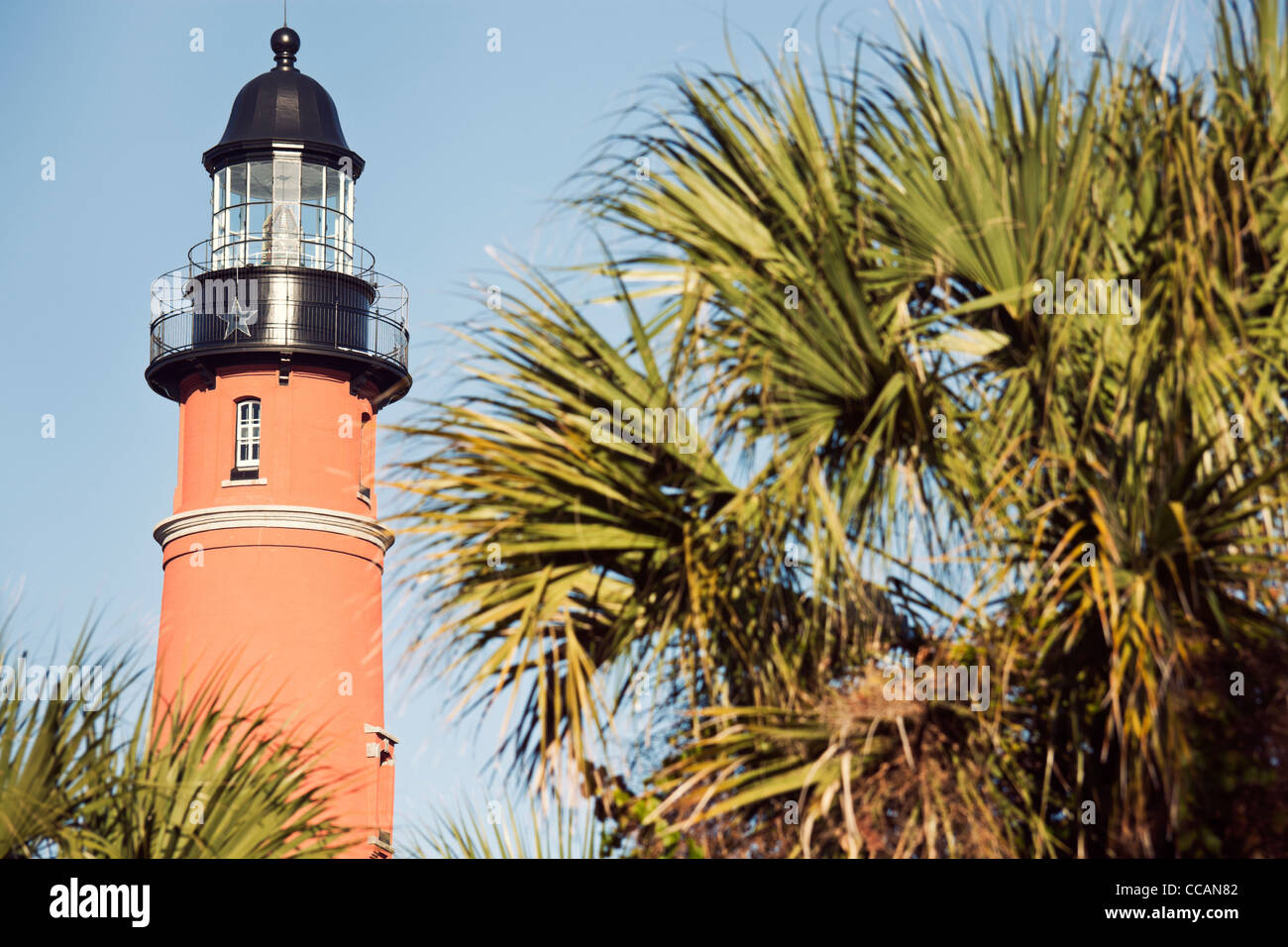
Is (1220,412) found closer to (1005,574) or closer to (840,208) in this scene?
(1005,574)

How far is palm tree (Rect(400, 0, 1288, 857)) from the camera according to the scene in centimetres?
577

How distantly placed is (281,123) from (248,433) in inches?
185

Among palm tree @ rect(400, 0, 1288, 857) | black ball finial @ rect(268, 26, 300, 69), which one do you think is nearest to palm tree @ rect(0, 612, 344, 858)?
palm tree @ rect(400, 0, 1288, 857)

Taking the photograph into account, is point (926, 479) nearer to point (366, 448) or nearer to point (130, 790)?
point (130, 790)

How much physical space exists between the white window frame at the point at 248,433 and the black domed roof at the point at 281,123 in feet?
12.1

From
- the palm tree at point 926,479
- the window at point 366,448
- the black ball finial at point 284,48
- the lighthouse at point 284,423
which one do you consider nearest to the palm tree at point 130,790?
the palm tree at point 926,479

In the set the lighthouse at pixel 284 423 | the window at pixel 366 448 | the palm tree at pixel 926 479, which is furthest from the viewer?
the window at pixel 366 448

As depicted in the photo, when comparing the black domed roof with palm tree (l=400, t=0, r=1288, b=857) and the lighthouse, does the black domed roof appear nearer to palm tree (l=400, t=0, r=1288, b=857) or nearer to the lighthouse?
the lighthouse

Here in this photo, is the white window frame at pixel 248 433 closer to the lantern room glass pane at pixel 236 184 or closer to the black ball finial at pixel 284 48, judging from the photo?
the lantern room glass pane at pixel 236 184

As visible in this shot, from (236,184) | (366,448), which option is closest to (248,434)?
(366,448)

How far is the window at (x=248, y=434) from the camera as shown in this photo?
959 inches

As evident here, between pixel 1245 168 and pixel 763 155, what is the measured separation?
1830 millimetres

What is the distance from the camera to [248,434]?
2462cm
